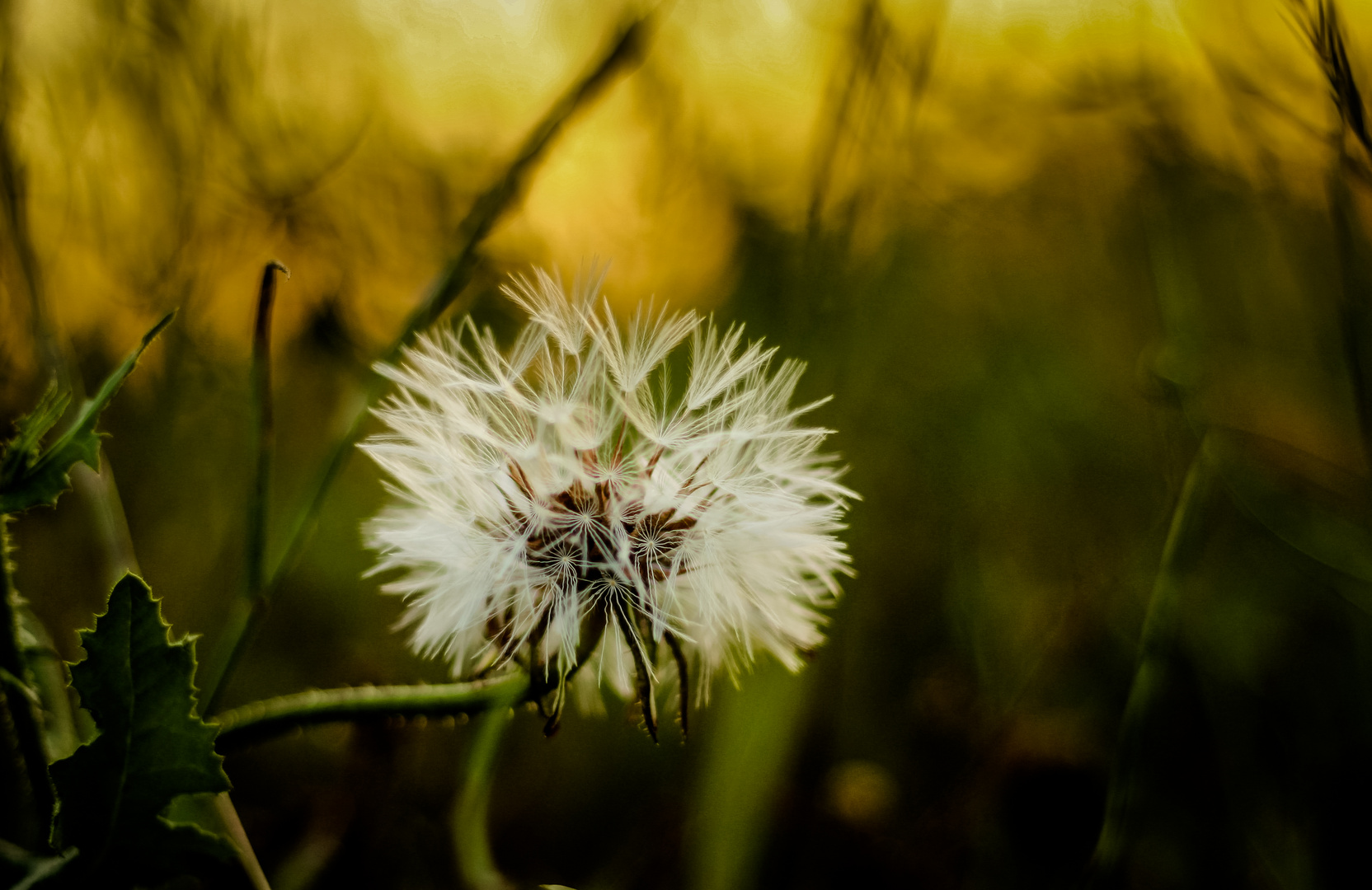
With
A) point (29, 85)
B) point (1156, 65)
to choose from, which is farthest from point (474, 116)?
point (1156, 65)

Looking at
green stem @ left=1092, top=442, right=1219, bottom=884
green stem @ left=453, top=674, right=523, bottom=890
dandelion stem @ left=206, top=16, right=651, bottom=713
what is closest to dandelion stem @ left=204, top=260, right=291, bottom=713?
dandelion stem @ left=206, top=16, right=651, bottom=713

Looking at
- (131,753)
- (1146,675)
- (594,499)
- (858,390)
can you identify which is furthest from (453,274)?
(858,390)

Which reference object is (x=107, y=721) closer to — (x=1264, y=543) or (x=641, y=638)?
(x=641, y=638)

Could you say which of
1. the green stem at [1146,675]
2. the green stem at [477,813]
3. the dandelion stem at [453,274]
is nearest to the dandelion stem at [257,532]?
the dandelion stem at [453,274]

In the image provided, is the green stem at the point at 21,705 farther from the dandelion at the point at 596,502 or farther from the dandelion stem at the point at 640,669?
the dandelion stem at the point at 640,669

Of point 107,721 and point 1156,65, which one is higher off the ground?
point 1156,65

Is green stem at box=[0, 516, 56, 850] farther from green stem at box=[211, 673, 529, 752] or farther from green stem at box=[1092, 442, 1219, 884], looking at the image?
green stem at box=[1092, 442, 1219, 884]

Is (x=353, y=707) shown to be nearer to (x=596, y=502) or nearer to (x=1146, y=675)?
(x=596, y=502)
